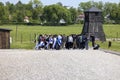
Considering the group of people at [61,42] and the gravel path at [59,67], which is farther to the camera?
the group of people at [61,42]

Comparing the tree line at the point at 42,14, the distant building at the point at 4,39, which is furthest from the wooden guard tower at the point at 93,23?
the tree line at the point at 42,14

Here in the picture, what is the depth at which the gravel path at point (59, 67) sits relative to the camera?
2388 centimetres

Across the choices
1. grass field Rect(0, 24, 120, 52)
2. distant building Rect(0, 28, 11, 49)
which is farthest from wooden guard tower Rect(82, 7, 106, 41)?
distant building Rect(0, 28, 11, 49)

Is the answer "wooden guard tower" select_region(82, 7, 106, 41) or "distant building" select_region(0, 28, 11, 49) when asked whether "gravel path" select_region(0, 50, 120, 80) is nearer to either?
"distant building" select_region(0, 28, 11, 49)

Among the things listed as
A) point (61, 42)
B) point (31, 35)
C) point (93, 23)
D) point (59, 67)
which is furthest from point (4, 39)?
point (31, 35)

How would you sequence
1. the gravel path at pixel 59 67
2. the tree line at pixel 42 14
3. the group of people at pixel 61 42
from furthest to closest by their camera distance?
the tree line at pixel 42 14, the group of people at pixel 61 42, the gravel path at pixel 59 67

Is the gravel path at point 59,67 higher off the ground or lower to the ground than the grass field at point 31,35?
higher

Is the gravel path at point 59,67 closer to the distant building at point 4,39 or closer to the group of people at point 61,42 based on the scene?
the group of people at point 61,42

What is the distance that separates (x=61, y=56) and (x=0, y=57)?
4162mm

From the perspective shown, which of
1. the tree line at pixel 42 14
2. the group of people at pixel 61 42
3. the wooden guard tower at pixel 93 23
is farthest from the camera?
the tree line at pixel 42 14

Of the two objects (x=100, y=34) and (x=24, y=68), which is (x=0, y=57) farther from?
(x=100, y=34)

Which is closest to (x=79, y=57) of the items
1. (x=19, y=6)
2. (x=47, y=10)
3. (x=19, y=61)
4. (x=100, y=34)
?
(x=19, y=61)

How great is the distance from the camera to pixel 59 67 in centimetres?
2684

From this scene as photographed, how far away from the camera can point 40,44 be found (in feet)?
136
